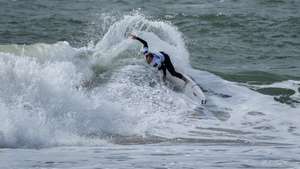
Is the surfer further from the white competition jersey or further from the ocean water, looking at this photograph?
the ocean water

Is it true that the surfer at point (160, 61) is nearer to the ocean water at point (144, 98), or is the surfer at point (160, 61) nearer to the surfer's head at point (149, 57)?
the surfer's head at point (149, 57)

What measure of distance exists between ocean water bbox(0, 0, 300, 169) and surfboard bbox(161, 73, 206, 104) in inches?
7.3

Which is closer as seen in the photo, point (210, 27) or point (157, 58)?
point (157, 58)

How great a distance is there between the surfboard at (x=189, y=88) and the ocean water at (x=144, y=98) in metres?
0.18

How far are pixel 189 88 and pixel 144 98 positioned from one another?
5.11 feet

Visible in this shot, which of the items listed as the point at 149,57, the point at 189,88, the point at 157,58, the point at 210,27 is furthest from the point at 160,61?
the point at 210,27

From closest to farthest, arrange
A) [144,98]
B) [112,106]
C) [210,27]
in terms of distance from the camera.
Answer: [112,106] < [144,98] < [210,27]

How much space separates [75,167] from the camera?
8641 millimetres

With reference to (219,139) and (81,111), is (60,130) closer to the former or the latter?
(81,111)

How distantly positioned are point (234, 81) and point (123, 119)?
5582 millimetres

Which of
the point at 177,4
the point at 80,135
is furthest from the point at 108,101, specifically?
the point at 177,4

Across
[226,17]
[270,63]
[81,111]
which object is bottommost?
[81,111]

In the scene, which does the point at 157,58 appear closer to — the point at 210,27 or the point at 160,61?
the point at 160,61

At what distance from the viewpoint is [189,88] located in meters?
16.0
